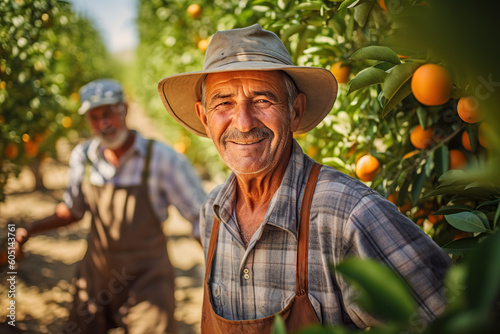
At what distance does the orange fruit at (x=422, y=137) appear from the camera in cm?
153

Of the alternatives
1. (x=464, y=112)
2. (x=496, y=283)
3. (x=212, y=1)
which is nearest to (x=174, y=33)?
(x=212, y=1)

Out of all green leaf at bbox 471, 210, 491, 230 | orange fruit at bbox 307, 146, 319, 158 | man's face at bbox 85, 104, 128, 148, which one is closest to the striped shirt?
man's face at bbox 85, 104, 128, 148

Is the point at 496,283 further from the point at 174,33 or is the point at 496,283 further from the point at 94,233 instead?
the point at 174,33

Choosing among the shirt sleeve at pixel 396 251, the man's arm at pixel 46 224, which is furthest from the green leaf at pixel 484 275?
the man's arm at pixel 46 224

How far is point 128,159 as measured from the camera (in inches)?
109

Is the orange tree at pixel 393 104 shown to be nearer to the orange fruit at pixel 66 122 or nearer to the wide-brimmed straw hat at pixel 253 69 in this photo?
the wide-brimmed straw hat at pixel 253 69

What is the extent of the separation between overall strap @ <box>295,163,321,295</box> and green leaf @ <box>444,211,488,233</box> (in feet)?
1.39

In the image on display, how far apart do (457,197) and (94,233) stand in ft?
7.86

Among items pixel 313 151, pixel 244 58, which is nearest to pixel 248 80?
pixel 244 58

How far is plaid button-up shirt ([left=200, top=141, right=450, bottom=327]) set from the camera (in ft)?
3.52

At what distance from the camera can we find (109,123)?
2881mm

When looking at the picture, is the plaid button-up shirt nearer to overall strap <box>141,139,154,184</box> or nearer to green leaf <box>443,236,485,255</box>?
green leaf <box>443,236,485,255</box>

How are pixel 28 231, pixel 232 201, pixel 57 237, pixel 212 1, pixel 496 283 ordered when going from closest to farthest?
pixel 496 283, pixel 232 201, pixel 28 231, pixel 212 1, pixel 57 237

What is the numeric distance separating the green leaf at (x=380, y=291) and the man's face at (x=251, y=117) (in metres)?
0.90
